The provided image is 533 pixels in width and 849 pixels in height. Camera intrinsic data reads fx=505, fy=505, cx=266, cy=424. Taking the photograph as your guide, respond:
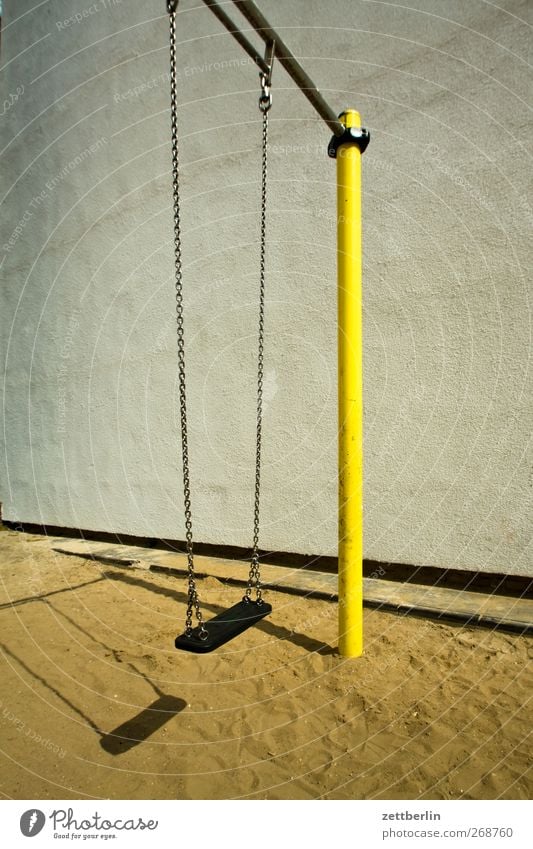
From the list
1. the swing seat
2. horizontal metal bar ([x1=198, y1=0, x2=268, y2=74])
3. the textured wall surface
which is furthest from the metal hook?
the swing seat

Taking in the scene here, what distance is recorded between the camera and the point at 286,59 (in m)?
2.66

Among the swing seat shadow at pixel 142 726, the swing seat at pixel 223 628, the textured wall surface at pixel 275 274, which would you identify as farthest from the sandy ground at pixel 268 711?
the textured wall surface at pixel 275 274

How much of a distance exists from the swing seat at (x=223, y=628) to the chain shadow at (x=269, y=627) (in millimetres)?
612

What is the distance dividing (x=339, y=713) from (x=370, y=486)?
221cm

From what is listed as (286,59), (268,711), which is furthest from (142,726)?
(286,59)

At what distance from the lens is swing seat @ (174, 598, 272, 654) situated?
2.43 metres

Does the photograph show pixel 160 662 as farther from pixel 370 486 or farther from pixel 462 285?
pixel 462 285

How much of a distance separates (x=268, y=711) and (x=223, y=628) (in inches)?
A: 22.1

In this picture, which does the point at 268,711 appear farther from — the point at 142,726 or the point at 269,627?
the point at 269,627

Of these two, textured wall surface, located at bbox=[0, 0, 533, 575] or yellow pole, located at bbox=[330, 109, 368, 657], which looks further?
textured wall surface, located at bbox=[0, 0, 533, 575]

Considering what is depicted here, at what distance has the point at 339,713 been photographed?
2.68 meters

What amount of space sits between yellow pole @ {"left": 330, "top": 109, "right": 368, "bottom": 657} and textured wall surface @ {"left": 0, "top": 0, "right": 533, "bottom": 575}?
1428 millimetres

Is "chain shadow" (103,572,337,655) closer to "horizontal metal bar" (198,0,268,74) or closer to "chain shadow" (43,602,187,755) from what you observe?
"chain shadow" (43,602,187,755)

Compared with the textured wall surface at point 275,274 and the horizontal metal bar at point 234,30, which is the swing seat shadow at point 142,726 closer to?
the textured wall surface at point 275,274
